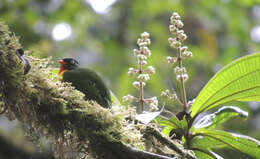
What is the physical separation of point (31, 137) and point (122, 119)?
0.33m

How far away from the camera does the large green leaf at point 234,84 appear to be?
1.59 meters

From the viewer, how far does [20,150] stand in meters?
1.31

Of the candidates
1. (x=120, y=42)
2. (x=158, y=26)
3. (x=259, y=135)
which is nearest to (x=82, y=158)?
(x=259, y=135)

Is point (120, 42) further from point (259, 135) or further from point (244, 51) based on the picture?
point (259, 135)

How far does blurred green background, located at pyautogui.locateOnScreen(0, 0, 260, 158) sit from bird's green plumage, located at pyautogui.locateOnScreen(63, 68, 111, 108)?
3.51 metres

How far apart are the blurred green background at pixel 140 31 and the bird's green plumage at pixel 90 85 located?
3.51 meters

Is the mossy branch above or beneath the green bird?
beneath

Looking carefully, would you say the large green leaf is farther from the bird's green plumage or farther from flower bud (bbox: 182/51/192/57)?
the bird's green plumage

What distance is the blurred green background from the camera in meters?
5.66

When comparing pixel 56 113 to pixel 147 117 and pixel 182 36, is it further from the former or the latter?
pixel 182 36

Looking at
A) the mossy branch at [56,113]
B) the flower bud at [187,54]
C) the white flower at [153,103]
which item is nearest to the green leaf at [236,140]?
the white flower at [153,103]

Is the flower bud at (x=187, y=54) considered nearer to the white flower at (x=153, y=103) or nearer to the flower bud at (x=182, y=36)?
the flower bud at (x=182, y=36)

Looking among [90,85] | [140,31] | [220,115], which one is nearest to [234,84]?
[220,115]

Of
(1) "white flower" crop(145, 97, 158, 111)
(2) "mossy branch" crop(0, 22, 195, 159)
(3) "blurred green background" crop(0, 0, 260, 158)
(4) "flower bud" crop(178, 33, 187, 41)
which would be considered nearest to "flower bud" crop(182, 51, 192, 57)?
(4) "flower bud" crop(178, 33, 187, 41)
